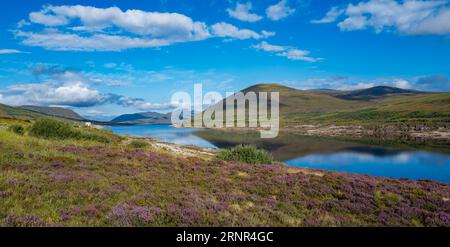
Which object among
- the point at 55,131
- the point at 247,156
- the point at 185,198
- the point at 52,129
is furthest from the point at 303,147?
the point at 185,198

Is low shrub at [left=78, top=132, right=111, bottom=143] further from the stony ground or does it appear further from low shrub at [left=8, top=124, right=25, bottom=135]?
the stony ground

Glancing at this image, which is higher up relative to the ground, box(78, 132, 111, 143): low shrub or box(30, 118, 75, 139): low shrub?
box(30, 118, 75, 139): low shrub

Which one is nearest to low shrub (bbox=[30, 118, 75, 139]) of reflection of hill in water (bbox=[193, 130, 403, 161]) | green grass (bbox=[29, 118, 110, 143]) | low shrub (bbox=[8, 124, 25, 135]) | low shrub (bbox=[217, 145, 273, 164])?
green grass (bbox=[29, 118, 110, 143])

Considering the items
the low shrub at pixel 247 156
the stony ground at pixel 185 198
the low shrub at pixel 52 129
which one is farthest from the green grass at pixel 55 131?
the low shrub at pixel 247 156

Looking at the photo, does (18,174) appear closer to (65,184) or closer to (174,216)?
(65,184)

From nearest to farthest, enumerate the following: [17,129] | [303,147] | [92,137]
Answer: [17,129] < [92,137] < [303,147]

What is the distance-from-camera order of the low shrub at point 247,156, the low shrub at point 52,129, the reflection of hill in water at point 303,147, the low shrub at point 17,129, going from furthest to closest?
1. the reflection of hill in water at point 303,147
2. the low shrub at point 52,129
3. the low shrub at point 17,129
4. the low shrub at point 247,156

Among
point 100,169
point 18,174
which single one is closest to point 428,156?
point 100,169

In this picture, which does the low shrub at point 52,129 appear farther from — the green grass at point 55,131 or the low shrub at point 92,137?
the low shrub at point 92,137

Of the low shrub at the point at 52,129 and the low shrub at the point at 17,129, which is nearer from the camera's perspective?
the low shrub at the point at 17,129

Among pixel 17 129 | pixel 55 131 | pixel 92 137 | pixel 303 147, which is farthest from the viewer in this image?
pixel 303 147

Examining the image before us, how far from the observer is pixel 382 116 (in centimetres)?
19812

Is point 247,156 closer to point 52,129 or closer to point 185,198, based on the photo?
point 185,198

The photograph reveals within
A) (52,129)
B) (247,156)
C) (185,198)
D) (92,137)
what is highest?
(52,129)
